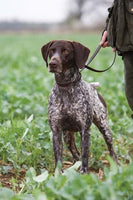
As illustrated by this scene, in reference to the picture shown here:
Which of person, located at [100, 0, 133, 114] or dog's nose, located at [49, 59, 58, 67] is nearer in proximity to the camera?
dog's nose, located at [49, 59, 58, 67]

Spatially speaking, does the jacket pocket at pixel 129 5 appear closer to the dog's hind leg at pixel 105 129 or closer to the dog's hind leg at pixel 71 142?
the dog's hind leg at pixel 105 129

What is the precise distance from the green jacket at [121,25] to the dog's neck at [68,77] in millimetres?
534

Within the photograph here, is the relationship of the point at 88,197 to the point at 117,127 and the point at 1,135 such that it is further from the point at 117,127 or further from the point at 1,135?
the point at 117,127

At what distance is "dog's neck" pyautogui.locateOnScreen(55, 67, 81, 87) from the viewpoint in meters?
4.46

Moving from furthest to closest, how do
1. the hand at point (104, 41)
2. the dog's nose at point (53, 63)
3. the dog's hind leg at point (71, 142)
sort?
the dog's hind leg at point (71, 142) → the hand at point (104, 41) → the dog's nose at point (53, 63)

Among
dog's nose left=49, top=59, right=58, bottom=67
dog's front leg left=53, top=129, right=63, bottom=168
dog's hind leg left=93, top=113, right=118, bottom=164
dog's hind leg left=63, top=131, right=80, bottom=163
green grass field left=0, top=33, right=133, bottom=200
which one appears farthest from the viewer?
dog's hind leg left=63, top=131, right=80, bottom=163

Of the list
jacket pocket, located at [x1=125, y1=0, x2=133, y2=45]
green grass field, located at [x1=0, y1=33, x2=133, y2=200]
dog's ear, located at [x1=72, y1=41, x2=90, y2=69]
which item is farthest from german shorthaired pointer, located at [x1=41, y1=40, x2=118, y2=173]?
jacket pocket, located at [x1=125, y1=0, x2=133, y2=45]

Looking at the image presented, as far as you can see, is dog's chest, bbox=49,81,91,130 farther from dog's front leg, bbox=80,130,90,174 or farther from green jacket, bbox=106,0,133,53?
green jacket, bbox=106,0,133,53

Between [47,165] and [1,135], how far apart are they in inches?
25.5

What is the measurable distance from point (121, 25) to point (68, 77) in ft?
2.50

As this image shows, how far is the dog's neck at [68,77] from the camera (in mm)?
4465

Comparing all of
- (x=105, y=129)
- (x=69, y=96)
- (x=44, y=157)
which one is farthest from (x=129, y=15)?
(x=44, y=157)

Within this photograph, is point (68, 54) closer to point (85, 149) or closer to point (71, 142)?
point (85, 149)

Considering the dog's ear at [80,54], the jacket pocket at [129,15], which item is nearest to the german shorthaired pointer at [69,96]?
the dog's ear at [80,54]
